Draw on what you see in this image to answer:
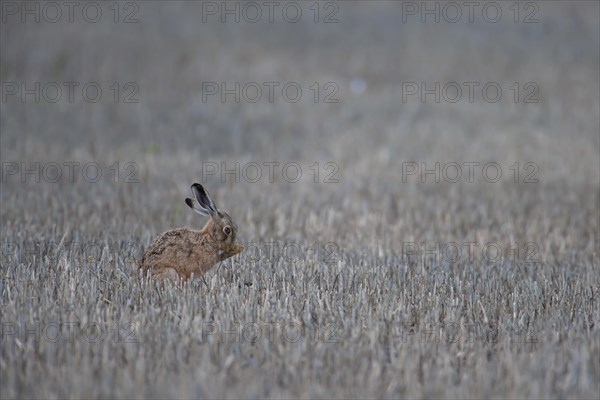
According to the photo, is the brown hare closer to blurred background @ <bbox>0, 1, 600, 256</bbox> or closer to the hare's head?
the hare's head

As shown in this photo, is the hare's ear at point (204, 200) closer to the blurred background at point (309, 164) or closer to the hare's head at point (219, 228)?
the hare's head at point (219, 228)

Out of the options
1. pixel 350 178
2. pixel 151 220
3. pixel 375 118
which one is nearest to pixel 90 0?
pixel 375 118

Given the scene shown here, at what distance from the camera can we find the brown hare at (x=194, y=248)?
576cm

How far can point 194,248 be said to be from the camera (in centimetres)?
591

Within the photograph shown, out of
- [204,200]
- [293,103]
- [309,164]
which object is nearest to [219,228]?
[204,200]

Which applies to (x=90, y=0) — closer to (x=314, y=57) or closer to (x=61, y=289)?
(x=314, y=57)

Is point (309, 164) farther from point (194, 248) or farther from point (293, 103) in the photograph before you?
point (194, 248)

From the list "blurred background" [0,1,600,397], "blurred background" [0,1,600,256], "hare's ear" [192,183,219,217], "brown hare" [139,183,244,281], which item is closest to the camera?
"blurred background" [0,1,600,397]

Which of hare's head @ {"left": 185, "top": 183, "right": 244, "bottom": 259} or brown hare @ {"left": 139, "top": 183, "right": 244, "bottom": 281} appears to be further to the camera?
hare's head @ {"left": 185, "top": 183, "right": 244, "bottom": 259}

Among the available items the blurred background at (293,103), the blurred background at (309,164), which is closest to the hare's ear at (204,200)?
the blurred background at (309,164)

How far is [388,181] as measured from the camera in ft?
37.3

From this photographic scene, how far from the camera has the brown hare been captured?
5758 millimetres

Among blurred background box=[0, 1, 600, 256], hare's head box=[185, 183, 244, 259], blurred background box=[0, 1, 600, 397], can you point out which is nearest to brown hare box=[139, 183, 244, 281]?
hare's head box=[185, 183, 244, 259]

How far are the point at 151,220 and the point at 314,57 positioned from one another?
9988 mm
